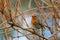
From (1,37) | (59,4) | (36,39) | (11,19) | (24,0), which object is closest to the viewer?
(11,19)

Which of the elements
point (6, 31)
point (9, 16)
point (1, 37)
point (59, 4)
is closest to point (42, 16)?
point (59, 4)

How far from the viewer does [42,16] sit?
1.89 metres

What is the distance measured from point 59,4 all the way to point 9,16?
30.6 inches

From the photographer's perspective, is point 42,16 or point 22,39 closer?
point 42,16

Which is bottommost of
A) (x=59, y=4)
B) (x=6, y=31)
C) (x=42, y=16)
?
(x=6, y=31)

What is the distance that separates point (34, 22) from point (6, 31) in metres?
0.46

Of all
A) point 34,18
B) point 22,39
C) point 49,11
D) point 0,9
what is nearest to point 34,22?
point 34,18

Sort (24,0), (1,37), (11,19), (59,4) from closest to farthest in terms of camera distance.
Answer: (11,19) < (59,4) < (1,37) < (24,0)

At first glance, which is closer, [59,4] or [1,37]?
[59,4]

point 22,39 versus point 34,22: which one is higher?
point 34,22

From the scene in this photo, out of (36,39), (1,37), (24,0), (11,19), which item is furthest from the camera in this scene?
(24,0)

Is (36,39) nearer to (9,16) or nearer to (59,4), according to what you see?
(59,4)

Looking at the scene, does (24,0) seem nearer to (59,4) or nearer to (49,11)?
(49,11)

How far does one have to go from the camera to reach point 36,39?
2.28 meters
